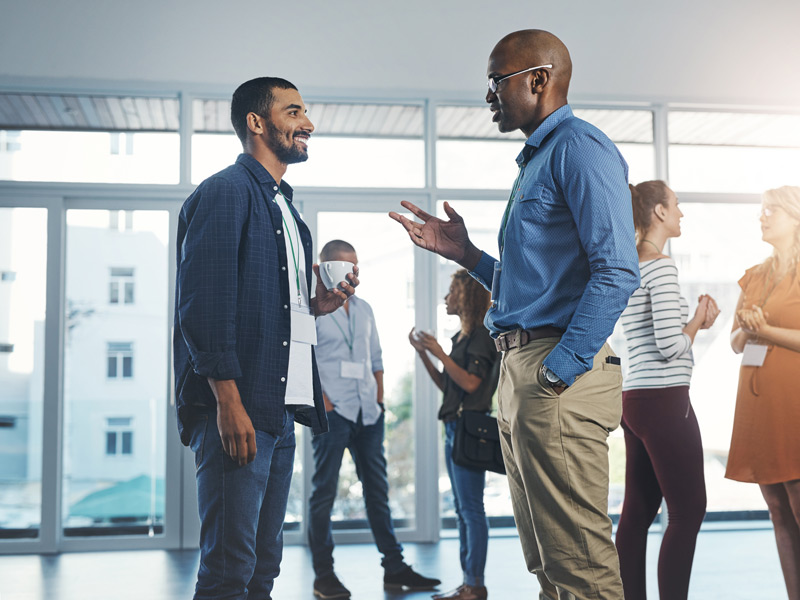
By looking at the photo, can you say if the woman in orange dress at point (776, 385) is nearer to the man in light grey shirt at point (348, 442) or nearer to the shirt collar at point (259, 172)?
the man in light grey shirt at point (348, 442)

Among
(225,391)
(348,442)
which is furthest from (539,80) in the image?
(348,442)

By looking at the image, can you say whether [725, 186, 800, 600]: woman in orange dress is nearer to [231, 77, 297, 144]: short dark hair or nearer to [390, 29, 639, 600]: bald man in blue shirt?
[390, 29, 639, 600]: bald man in blue shirt

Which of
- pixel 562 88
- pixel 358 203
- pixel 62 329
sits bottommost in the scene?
pixel 62 329

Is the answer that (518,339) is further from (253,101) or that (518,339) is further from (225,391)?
(253,101)

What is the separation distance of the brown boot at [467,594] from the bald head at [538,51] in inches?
86.2

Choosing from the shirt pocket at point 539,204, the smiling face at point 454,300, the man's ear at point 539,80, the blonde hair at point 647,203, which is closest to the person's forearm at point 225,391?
the shirt pocket at point 539,204

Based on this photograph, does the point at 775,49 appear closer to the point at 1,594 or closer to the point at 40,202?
the point at 40,202

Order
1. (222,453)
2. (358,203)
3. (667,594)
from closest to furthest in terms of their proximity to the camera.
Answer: (222,453), (667,594), (358,203)

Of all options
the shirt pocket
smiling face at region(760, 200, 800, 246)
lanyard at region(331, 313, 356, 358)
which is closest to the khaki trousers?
the shirt pocket

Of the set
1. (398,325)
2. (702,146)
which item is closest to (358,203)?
(398,325)

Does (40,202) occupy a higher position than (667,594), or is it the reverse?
(40,202)

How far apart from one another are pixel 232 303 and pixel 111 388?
3.36m

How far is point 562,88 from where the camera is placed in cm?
179

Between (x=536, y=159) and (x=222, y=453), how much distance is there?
3.12 feet
